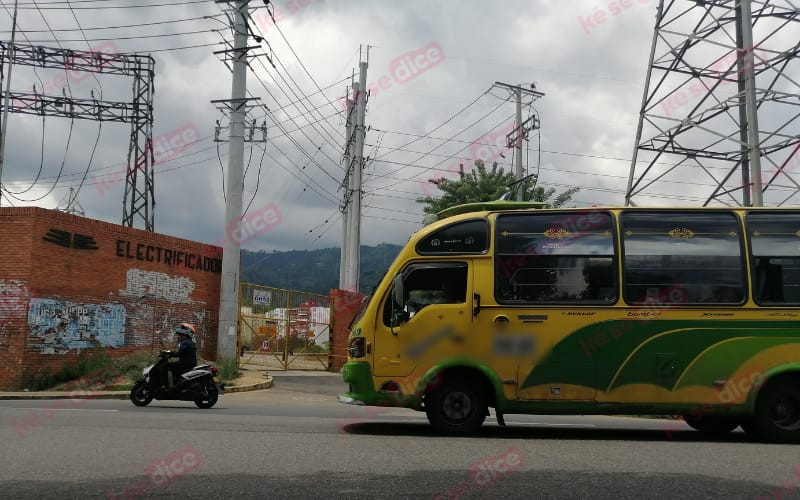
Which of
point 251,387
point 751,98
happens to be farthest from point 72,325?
point 751,98

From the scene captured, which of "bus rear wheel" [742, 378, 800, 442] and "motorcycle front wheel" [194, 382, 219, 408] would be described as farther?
"motorcycle front wheel" [194, 382, 219, 408]

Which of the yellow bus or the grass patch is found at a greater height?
the yellow bus

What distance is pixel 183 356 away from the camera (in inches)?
531

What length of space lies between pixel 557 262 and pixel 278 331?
1897 cm

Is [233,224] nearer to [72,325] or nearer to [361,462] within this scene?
[72,325]

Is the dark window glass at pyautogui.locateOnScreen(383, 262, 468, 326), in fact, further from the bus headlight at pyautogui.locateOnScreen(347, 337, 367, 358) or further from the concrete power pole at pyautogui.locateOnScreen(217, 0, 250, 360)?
the concrete power pole at pyautogui.locateOnScreen(217, 0, 250, 360)

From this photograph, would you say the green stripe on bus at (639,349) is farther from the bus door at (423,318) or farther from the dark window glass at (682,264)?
the bus door at (423,318)

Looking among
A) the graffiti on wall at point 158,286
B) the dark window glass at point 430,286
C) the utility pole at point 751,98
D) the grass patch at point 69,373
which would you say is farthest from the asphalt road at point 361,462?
the graffiti on wall at point 158,286

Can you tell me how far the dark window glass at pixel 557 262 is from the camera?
9211 mm

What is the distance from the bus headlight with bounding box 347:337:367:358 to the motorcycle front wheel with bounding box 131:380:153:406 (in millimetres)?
5824

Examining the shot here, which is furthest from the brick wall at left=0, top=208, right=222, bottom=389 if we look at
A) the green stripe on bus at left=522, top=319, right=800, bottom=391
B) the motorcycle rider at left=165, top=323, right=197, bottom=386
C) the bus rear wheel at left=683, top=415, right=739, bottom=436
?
the bus rear wheel at left=683, top=415, right=739, bottom=436

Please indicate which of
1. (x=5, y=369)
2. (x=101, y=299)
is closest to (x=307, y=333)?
(x=101, y=299)

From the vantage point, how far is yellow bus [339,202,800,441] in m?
9.06

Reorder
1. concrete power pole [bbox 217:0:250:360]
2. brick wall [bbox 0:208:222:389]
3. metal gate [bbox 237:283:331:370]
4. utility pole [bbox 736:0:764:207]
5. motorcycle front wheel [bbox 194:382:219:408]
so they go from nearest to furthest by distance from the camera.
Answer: motorcycle front wheel [bbox 194:382:219:408], brick wall [bbox 0:208:222:389], utility pole [bbox 736:0:764:207], concrete power pole [bbox 217:0:250:360], metal gate [bbox 237:283:331:370]
